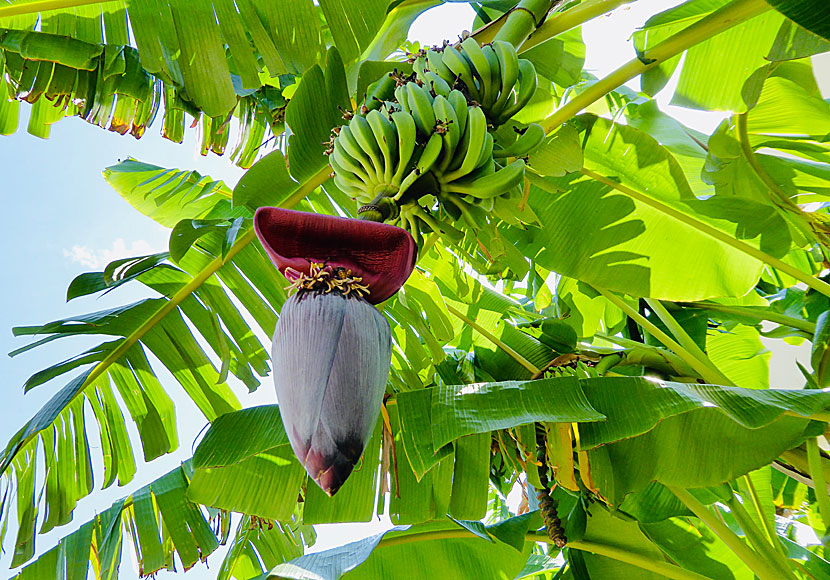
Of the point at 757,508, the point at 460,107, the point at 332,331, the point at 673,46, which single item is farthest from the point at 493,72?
the point at 757,508

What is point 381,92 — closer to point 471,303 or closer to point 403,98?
point 403,98

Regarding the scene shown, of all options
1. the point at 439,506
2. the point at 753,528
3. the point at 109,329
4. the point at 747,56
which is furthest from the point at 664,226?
the point at 109,329

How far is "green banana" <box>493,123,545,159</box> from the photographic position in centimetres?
84

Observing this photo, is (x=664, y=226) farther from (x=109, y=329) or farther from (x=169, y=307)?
(x=109, y=329)

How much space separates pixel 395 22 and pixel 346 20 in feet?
0.35

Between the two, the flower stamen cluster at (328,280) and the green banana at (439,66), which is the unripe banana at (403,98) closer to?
the green banana at (439,66)

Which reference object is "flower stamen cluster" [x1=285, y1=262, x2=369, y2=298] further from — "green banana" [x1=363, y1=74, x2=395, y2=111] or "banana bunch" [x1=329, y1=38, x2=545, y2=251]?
"green banana" [x1=363, y1=74, x2=395, y2=111]

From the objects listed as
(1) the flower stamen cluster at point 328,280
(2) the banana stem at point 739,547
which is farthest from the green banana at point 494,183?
(2) the banana stem at point 739,547

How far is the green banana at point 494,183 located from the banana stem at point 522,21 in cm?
27

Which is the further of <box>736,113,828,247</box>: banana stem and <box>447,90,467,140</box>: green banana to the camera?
<box>736,113,828,247</box>: banana stem

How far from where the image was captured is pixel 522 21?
0.92 metres

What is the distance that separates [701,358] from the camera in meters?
1.25

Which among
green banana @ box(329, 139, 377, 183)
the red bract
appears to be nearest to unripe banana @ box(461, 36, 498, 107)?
green banana @ box(329, 139, 377, 183)

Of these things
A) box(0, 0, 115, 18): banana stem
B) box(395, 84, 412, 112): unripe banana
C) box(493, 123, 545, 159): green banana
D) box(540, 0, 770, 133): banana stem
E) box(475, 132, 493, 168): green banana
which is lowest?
box(475, 132, 493, 168): green banana
